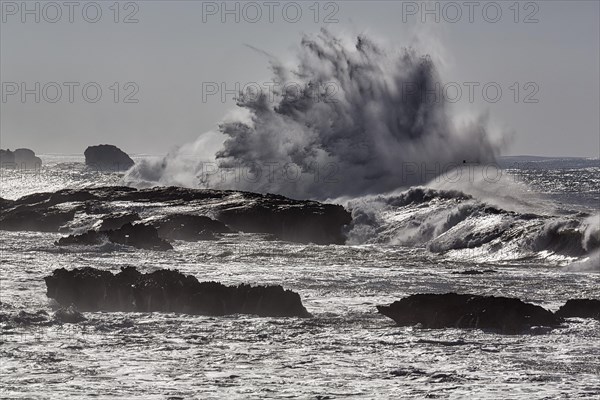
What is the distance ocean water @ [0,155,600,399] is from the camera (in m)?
19.8

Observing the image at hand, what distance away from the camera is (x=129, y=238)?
49.4 metres

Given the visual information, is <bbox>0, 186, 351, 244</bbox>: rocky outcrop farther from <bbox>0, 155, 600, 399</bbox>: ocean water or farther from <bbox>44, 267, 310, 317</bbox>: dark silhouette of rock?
<bbox>44, 267, 310, 317</bbox>: dark silhouette of rock

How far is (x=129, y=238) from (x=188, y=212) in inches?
490

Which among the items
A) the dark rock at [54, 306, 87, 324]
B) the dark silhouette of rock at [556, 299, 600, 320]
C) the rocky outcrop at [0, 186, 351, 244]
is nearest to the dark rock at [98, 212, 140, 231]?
the rocky outcrop at [0, 186, 351, 244]

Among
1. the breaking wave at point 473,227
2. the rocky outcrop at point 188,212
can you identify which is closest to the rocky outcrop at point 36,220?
the rocky outcrop at point 188,212

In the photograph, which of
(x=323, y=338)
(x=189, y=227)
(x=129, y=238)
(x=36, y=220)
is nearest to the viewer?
(x=323, y=338)

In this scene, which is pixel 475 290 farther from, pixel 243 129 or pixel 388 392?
pixel 243 129

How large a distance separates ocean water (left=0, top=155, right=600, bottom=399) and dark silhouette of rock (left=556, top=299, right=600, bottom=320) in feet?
2.12

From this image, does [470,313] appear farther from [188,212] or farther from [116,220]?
[188,212]

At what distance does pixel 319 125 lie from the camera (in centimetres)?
8038

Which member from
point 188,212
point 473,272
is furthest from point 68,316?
point 188,212

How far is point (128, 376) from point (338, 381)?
3649mm

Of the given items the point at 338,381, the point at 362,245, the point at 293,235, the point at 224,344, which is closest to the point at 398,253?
the point at 362,245

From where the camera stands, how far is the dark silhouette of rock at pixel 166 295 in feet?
92.0
